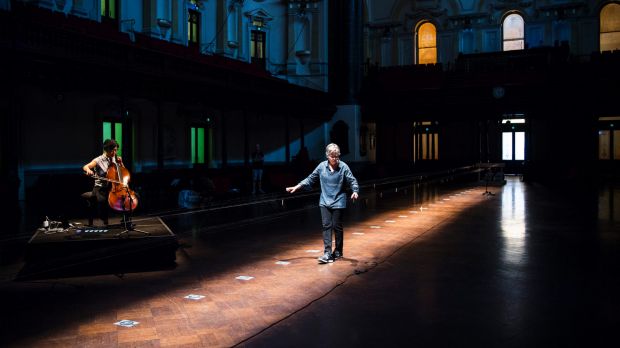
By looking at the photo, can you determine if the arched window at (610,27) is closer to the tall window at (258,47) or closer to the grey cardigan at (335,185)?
the tall window at (258,47)

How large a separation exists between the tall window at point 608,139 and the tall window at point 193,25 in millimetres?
22480

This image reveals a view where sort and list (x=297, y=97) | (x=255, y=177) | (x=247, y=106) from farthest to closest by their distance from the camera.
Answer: (x=297, y=97), (x=247, y=106), (x=255, y=177)

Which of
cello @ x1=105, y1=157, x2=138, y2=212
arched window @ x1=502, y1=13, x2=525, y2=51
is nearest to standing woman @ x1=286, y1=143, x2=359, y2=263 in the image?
cello @ x1=105, y1=157, x2=138, y2=212

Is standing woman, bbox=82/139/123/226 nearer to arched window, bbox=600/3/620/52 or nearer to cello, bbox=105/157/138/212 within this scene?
cello, bbox=105/157/138/212

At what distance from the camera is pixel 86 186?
15.1 m

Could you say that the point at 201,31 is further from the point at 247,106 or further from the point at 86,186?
the point at 86,186

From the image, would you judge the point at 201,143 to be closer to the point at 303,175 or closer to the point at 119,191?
the point at 303,175

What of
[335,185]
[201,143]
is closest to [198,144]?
[201,143]

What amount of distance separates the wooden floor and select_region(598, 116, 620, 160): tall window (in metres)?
24.4

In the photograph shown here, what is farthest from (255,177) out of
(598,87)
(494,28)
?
(494,28)

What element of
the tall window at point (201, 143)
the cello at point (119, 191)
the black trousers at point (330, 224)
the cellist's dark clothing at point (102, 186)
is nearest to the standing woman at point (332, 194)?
the black trousers at point (330, 224)

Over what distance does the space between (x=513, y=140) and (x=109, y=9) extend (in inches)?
970

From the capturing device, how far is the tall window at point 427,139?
37375mm

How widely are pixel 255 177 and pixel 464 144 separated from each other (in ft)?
66.8
